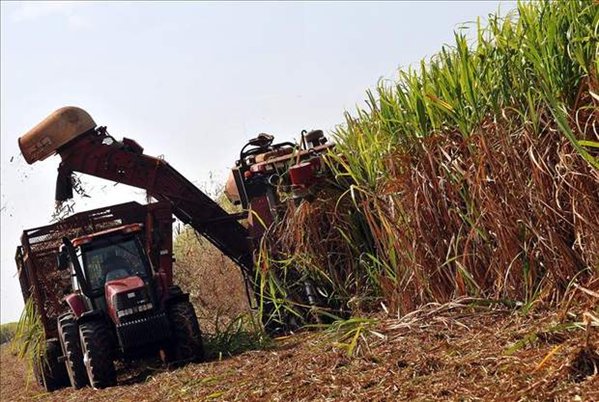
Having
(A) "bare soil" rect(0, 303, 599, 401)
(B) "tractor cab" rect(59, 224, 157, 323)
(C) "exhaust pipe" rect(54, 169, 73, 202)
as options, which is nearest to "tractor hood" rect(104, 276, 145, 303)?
(B) "tractor cab" rect(59, 224, 157, 323)

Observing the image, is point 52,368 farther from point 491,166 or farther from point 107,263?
point 491,166

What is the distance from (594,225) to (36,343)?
9.03m

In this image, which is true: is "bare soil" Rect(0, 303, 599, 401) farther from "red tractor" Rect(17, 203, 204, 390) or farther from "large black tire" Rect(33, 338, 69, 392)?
"large black tire" Rect(33, 338, 69, 392)

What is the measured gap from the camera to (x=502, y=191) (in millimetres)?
6613

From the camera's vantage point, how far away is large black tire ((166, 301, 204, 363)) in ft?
35.5

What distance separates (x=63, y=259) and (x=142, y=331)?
4.95 feet

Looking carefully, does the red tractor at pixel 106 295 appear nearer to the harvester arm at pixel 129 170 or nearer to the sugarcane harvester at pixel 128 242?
the sugarcane harvester at pixel 128 242

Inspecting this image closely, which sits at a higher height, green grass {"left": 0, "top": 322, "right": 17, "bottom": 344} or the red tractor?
the red tractor

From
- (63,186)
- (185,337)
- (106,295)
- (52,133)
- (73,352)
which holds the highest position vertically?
(52,133)

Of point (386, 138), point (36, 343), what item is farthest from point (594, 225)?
point (36, 343)

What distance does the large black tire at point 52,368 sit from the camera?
12.6 meters

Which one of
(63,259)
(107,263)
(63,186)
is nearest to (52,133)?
(63,186)

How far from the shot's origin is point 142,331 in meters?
10.9

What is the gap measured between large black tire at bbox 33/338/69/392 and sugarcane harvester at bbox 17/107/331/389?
0.01 metres
